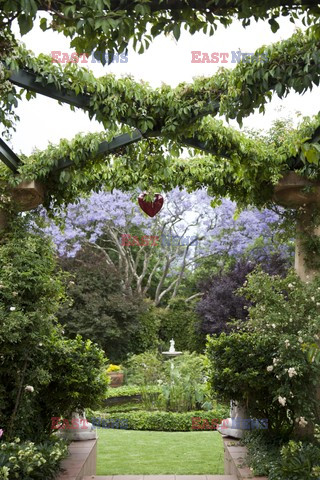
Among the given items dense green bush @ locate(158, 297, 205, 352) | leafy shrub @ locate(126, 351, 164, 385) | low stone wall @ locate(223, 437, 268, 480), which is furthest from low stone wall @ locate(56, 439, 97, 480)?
dense green bush @ locate(158, 297, 205, 352)

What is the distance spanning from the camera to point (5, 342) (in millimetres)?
4777

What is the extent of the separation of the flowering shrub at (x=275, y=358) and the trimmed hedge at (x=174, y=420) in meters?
3.51

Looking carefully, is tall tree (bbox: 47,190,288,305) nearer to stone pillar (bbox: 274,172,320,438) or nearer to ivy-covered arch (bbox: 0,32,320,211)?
ivy-covered arch (bbox: 0,32,320,211)

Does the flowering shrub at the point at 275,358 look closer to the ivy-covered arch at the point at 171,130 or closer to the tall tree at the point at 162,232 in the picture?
the ivy-covered arch at the point at 171,130

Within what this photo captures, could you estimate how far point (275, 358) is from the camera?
200 inches

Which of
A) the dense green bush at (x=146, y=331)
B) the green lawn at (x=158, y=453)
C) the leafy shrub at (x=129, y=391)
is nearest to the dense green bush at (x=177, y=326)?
the dense green bush at (x=146, y=331)

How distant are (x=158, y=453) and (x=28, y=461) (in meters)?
3.52

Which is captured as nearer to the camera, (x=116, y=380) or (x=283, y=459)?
(x=283, y=459)

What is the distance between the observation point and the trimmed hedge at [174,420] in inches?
365

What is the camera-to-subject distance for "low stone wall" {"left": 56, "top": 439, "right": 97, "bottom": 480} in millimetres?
5055

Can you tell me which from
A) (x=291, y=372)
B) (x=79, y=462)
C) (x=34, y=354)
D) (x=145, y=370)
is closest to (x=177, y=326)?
(x=145, y=370)

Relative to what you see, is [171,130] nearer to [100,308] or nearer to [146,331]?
[100,308]

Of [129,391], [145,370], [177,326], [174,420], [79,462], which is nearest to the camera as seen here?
[79,462]

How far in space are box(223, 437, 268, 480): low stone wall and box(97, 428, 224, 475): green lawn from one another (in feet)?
1.37
